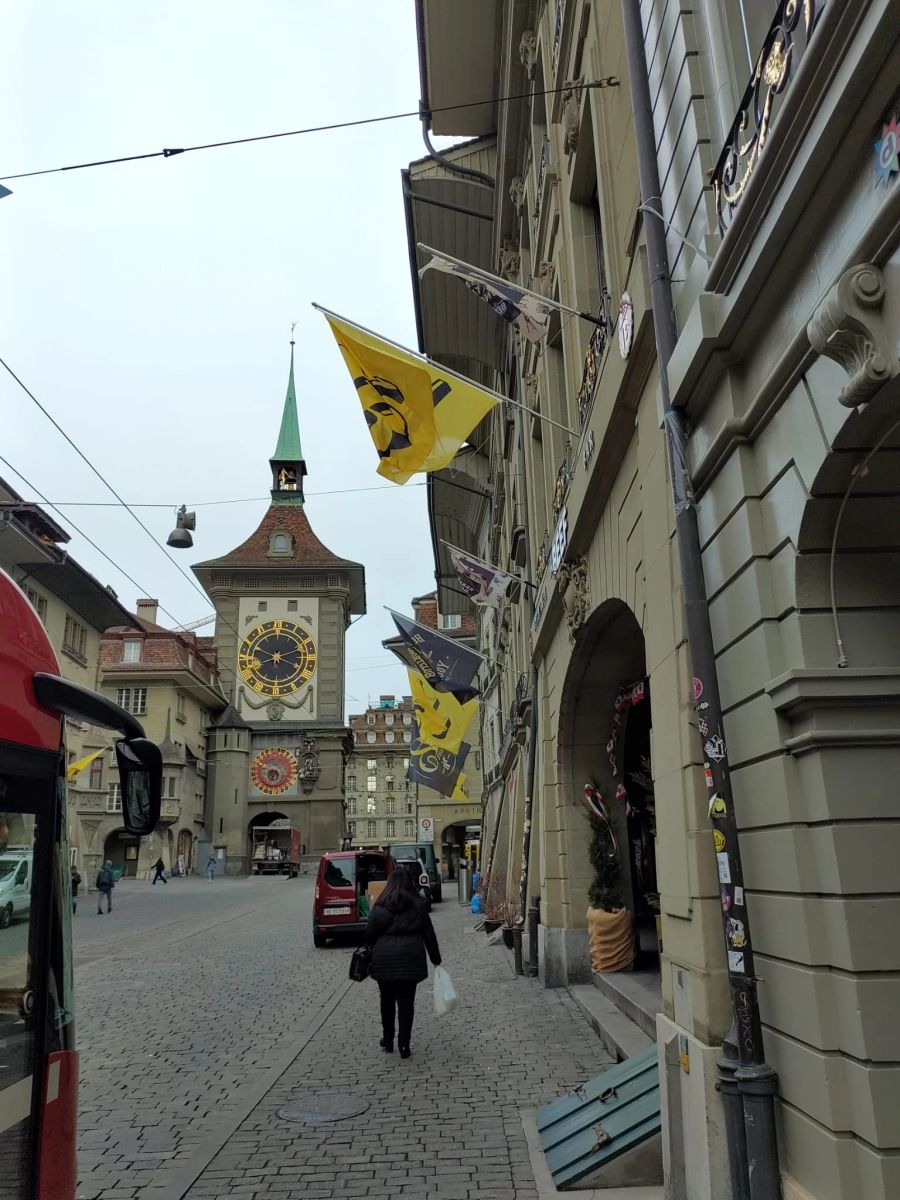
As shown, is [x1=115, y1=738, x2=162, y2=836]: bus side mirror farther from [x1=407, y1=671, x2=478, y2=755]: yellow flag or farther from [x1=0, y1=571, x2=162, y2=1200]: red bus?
[x1=407, y1=671, x2=478, y2=755]: yellow flag

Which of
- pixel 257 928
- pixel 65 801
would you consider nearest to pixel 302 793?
pixel 257 928

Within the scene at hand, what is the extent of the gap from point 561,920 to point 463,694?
7.18 metres

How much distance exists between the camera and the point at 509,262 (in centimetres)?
1783

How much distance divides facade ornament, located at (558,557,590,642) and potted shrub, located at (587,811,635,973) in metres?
2.88

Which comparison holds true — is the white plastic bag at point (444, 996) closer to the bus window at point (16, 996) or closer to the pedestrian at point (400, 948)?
the pedestrian at point (400, 948)

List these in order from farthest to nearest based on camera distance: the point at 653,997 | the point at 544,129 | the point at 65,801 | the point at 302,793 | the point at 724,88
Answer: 1. the point at 302,793
2. the point at 544,129
3. the point at 653,997
4. the point at 724,88
5. the point at 65,801

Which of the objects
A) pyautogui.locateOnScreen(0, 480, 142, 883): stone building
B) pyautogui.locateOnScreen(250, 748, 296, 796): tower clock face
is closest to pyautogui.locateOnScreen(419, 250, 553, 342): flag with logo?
pyautogui.locateOnScreen(0, 480, 142, 883): stone building

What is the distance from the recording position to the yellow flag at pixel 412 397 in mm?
8539

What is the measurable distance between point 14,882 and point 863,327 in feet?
12.9

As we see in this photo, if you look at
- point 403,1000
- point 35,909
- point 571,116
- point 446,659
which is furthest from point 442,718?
point 35,909

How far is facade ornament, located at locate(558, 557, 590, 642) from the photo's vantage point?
32.3 ft

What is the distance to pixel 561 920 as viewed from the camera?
39.7ft

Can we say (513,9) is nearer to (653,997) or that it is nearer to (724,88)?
(724,88)

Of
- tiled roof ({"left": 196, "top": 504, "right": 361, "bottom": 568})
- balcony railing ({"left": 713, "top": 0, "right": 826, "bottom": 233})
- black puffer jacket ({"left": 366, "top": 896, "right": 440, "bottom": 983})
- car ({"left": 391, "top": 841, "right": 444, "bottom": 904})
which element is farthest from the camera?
tiled roof ({"left": 196, "top": 504, "right": 361, "bottom": 568})
